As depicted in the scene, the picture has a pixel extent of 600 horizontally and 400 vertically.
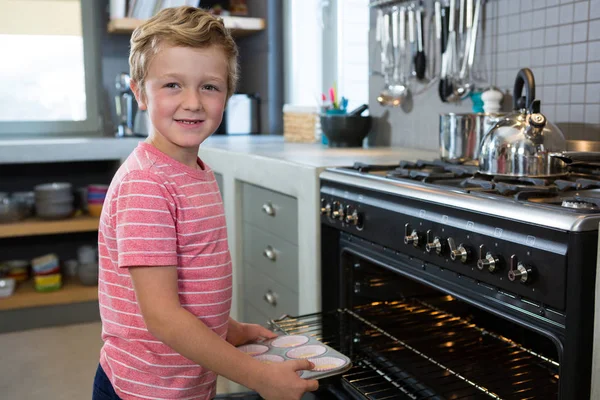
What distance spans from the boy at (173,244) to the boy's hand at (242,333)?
79 mm

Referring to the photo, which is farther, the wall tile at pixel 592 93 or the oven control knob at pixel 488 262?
the wall tile at pixel 592 93

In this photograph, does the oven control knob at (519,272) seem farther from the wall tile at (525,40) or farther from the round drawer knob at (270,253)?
the round drawer knob at (270,253)

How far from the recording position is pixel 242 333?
1166 mm

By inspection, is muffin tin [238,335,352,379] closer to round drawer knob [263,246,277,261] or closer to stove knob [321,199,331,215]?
stove knob [321,199,331,215]

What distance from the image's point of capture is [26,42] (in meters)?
3.35

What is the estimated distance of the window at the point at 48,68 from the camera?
131 inches

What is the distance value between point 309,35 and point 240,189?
1.21m

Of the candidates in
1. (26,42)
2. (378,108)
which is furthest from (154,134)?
(26,42)

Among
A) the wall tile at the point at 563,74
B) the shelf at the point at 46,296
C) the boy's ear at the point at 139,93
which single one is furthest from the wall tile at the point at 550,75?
the shelf at the point at 46,296

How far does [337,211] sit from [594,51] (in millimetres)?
692

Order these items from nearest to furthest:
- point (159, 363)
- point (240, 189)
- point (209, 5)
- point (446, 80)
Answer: point (159, 363) < point (446, 80) < point (240, 189) < point (209, 5)

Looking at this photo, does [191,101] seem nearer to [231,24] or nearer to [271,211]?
[271,211]

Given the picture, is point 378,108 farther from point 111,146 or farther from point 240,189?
point 111,146

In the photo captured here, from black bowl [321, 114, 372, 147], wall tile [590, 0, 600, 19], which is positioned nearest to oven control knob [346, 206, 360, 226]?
wall tile [590, 0, 600, 19]
